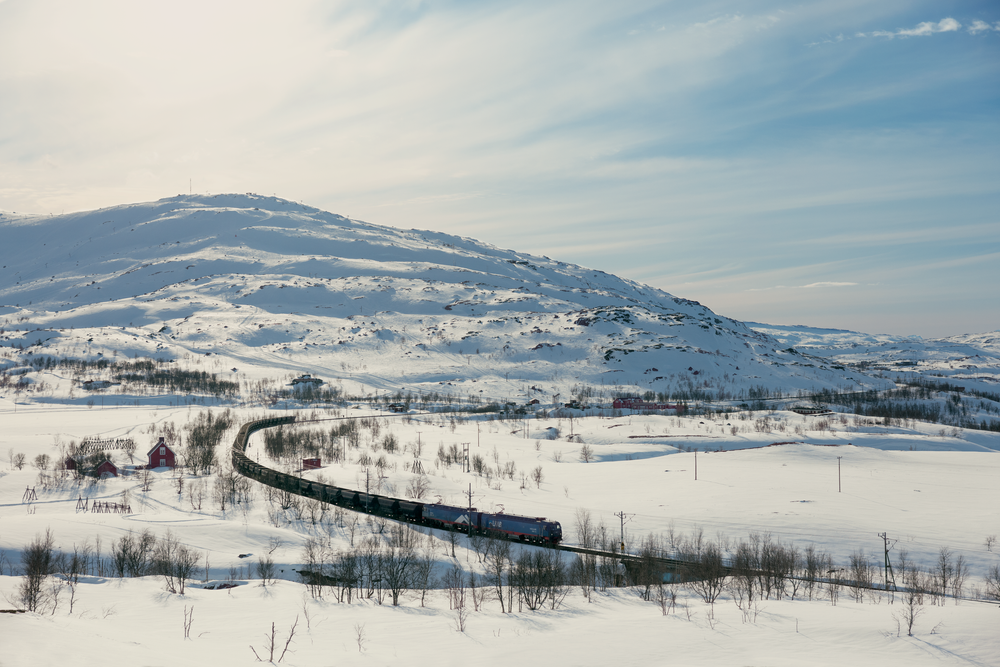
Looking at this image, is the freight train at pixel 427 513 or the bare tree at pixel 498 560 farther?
the freight train at pixel 427 513

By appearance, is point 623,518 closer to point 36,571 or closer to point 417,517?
point 417,517

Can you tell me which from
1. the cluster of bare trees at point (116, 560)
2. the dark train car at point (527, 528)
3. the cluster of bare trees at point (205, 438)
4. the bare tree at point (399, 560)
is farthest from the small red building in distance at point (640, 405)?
the cluster of bare trees at point (116, 560)

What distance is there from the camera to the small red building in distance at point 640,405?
423 feet

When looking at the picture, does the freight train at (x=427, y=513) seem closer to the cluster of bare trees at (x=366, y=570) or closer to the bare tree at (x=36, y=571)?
the cluster of bare trees at (x=366, y=570)

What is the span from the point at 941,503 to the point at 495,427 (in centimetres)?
6621

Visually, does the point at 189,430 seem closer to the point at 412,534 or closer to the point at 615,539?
the point at 412,534

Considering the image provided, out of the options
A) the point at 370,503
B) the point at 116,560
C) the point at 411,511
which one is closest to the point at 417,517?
the point at 411,511

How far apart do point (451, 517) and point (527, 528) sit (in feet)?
22.8

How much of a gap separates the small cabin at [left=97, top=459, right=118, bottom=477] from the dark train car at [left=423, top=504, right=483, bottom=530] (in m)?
34.3

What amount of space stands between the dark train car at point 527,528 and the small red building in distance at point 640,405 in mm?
80476

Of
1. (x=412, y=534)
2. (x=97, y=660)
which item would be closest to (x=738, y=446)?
(x=412, y=534)

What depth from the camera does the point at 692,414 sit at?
120 metres

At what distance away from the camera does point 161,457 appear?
70.2 metres

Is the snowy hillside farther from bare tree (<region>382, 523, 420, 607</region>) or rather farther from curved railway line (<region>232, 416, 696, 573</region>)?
curved railway line (<region>232, 416, 696, 573</region>)
